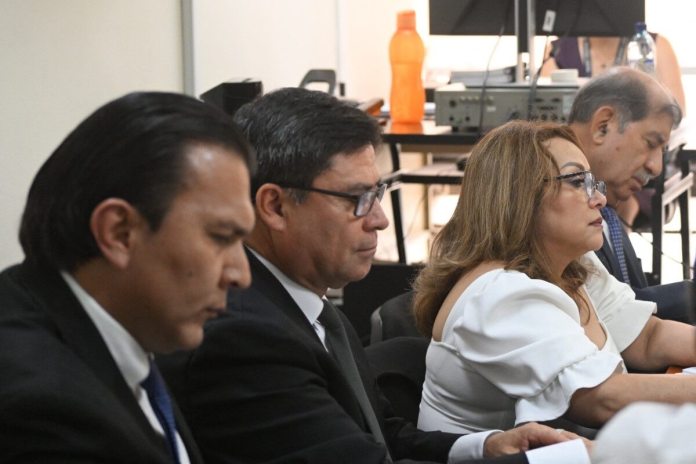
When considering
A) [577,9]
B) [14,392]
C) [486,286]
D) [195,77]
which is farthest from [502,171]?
[577,9]

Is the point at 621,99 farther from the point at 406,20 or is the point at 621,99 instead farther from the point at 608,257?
the point at 406,20

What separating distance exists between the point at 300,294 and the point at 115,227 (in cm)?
63

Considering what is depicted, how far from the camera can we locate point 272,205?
180cm

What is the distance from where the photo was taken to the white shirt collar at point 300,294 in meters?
1.81

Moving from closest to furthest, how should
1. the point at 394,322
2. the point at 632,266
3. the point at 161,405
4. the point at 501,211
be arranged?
the point at 161,405 → the point at 501,211 → the point at 394,322 → the point at 632,266

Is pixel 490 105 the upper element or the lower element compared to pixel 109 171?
lower

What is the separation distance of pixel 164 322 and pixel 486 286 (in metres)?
0.92

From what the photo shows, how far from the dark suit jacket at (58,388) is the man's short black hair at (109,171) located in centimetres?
4

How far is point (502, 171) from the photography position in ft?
7.20

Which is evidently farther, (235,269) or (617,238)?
(617,238)

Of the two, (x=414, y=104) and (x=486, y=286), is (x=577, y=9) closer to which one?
(x=414, y=104)

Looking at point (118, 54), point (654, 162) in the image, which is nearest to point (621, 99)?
point (654, 162)

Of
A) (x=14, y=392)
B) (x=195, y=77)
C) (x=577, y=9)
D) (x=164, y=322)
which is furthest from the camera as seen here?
(x=577, y=9)

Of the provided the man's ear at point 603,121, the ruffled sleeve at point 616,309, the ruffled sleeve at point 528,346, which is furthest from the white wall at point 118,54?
the man's ear at point 603,121
